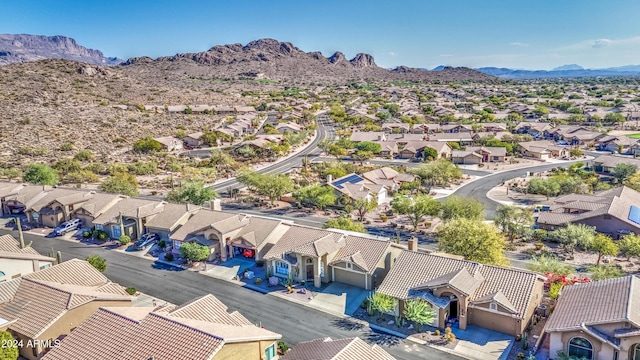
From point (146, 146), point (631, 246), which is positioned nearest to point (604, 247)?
point (631, 246)

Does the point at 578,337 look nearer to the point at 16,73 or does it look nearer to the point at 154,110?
the point at 154,110

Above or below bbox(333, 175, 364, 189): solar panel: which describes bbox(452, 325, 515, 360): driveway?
below

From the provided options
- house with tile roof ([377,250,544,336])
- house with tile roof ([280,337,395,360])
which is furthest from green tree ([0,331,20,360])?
house with tile roof ([377,250,544,336])

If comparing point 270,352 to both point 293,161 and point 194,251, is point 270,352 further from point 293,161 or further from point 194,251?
point 293,161

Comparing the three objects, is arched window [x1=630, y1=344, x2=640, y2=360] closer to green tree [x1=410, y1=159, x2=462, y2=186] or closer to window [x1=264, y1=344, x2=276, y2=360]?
window [x1=264, y1=344, x2=276, y2=360]

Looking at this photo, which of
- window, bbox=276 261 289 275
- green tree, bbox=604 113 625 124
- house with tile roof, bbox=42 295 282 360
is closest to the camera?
house with tile roof, bbox=42 295 282 360

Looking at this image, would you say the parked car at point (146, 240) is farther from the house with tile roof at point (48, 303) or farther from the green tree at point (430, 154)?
the green tree at point (430, 154)

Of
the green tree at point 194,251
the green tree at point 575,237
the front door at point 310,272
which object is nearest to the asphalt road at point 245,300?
the green tree at point 194,251
